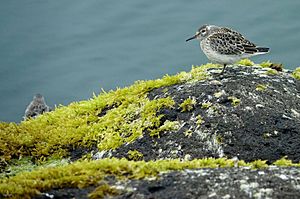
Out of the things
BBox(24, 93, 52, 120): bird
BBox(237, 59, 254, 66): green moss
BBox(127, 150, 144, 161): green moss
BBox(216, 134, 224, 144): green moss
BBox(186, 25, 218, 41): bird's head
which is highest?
BBox(24, 93, 52, 120): bird

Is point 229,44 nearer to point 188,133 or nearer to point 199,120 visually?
point 199,120

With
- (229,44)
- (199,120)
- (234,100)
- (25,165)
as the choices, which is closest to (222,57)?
(229,44)

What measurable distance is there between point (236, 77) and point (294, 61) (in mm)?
19806

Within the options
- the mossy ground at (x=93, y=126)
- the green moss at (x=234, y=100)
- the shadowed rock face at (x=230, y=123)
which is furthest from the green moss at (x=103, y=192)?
the green moss at (x=234, y=100)

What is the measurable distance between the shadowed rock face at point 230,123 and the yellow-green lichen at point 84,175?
67.8 inches

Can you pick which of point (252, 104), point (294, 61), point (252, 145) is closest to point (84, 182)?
point (252, 145)

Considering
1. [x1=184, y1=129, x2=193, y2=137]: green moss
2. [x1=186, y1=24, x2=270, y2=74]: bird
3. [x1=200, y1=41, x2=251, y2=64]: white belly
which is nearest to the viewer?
[x1=184, y1=129, x2=193, y2=137]: green moss

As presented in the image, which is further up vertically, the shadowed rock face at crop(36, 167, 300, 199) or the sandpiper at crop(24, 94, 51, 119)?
the sandpiper at crop(24, 94, 51, 119)

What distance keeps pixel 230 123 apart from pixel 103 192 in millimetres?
3358

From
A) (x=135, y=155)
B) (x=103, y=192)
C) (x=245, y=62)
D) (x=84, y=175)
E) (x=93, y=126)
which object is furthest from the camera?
(x=245, y=62)

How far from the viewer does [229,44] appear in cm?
1250

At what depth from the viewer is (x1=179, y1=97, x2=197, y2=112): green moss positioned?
974 centimetres

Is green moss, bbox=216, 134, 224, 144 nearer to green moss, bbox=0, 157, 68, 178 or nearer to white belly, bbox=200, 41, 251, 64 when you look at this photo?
green moss, bbox=0, 157, 68, 178

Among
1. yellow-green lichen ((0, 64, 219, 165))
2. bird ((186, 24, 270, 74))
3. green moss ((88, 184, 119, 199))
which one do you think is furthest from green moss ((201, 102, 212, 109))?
green moss ((88, 184, 119, 199))
